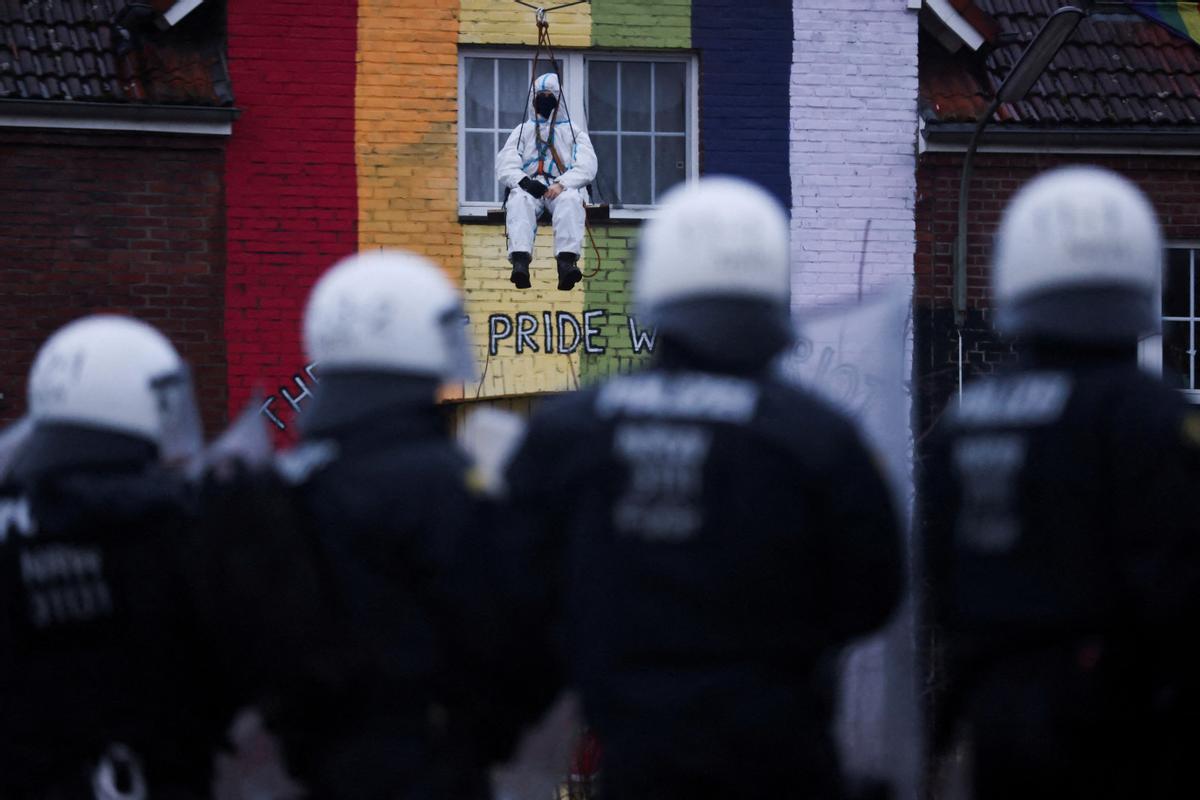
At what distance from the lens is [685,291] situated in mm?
4043

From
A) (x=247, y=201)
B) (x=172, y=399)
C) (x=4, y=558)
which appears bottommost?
(x=4, y=558)

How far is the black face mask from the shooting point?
12.5 meters

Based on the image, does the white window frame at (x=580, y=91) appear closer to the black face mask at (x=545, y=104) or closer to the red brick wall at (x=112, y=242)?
the black face mask at (x=545, y=104)

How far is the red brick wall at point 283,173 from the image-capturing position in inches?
505

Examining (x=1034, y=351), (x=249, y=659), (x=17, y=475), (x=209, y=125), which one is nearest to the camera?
(x=1034, y=351)

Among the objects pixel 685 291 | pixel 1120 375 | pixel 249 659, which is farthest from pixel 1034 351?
pixel 249 659

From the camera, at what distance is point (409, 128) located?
13062 mm

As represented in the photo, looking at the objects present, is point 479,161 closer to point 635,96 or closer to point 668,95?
point 635,96

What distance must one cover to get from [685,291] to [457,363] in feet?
2.74

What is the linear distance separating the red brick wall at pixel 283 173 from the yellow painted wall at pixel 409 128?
115 millimetres

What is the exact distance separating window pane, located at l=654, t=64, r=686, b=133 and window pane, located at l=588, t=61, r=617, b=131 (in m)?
0.33

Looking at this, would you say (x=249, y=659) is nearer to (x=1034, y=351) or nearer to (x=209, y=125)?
(x=1034, y=351)

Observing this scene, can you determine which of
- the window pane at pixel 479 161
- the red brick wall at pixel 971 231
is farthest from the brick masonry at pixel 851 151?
the window pane at pixel 479 161

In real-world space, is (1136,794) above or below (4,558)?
below
